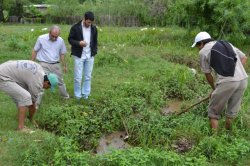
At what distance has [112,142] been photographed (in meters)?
7.32

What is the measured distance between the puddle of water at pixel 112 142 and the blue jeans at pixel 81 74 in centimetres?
145

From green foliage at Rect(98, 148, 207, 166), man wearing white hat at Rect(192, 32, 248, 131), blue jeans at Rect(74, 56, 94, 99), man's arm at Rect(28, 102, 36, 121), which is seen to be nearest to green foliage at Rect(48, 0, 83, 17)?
blue jeans at Rect(74, 56, 94, 99)

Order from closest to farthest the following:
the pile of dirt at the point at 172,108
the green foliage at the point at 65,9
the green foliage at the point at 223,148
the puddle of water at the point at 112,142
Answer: the green foliage at the point at 223,148 → the puddle of water at the point at 112,142 → the pile of dirt at the point at 172,108 → the green foliage at the point at 65,9

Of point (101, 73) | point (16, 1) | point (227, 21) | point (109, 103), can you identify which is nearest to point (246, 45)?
point (227, 21)

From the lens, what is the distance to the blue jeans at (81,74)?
8.39 metres

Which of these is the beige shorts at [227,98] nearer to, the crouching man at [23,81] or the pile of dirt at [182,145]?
the pile of dirt at [182,145]

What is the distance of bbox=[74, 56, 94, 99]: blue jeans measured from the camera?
27.5 feet

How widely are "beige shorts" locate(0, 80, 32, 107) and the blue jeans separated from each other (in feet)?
6.06

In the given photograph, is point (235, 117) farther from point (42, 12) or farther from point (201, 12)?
point (42, 12)

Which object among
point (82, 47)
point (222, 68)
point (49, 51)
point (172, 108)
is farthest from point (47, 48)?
point (222, 68)

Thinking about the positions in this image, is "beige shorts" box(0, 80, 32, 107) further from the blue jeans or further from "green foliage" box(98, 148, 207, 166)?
the blue jeans

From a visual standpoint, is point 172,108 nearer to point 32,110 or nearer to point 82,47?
point 82,47

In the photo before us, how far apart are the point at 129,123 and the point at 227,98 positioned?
1844mm

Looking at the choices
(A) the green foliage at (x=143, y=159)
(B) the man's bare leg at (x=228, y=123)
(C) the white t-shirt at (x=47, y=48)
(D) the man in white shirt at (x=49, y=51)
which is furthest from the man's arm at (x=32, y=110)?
(B) the man's bare leg at (x=228, y=123)
